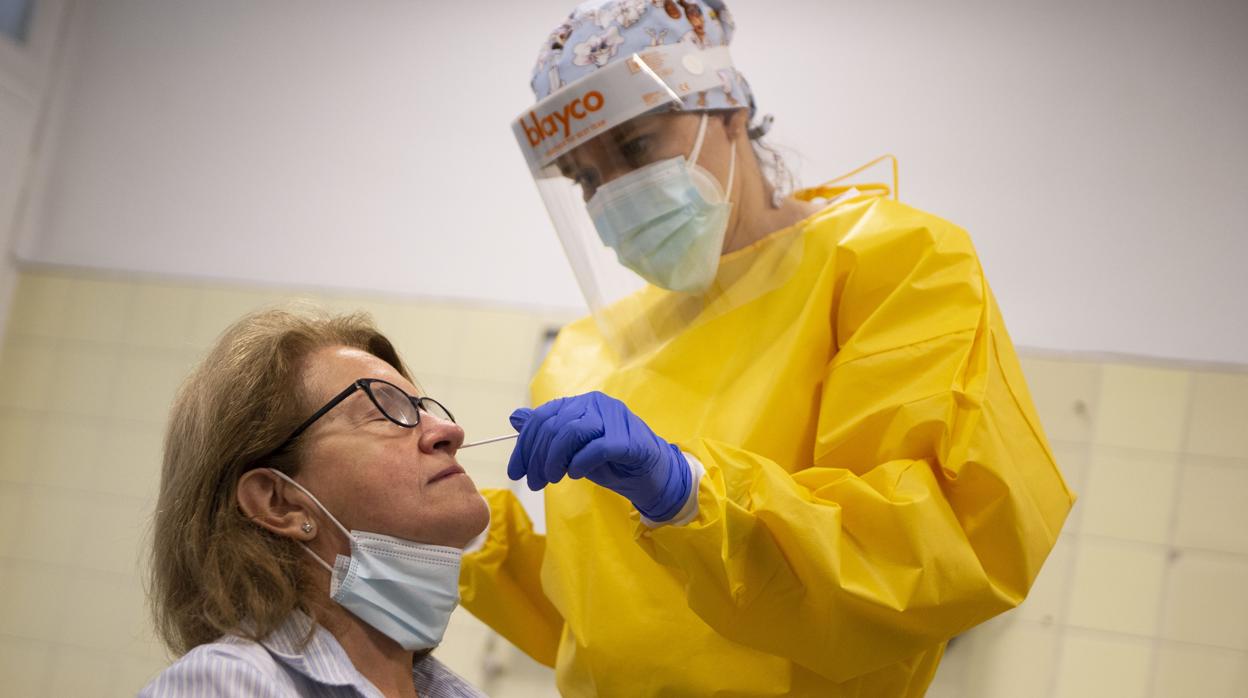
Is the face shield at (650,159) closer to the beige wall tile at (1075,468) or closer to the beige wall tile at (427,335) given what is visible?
the beige wall tile at (1075,468)

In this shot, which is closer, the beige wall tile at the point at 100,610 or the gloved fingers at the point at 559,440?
the gloved fingers at the point at 559,440

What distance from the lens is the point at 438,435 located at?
154 centimetres

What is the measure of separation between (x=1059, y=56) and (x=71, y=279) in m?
2.55

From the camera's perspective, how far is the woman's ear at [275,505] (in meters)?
1.51

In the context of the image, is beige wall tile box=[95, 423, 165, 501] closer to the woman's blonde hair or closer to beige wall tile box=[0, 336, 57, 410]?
beige wall tile box=[0, 336, 57, 410]

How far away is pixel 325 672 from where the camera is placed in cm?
141

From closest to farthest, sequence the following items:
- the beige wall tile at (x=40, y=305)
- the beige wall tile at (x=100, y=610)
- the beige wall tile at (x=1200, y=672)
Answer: the beige wall tile at (x=1200, y=672), the beige wall tile at (x=100, y=610), the beige wall tile at (x=40, y=305)

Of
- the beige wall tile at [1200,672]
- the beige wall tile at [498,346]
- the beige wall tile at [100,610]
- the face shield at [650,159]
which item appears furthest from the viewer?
the beige wall tile at [100,610]

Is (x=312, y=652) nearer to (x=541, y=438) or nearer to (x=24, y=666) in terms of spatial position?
(x=541, y=438)

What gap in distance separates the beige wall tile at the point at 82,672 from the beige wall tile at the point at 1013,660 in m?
2.06

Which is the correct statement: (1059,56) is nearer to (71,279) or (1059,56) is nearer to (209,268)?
(209,268)

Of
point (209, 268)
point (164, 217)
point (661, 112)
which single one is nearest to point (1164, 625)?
point (661, 112)

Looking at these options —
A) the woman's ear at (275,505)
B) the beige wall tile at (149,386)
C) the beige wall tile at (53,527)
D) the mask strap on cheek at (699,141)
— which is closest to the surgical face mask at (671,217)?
the mask strap on cheek at (699,141)

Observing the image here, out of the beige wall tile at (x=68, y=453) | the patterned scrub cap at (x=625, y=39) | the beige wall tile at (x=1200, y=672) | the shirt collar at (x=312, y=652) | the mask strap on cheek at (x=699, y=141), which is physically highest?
the patterned scrub cap at (x=625, y=39)
